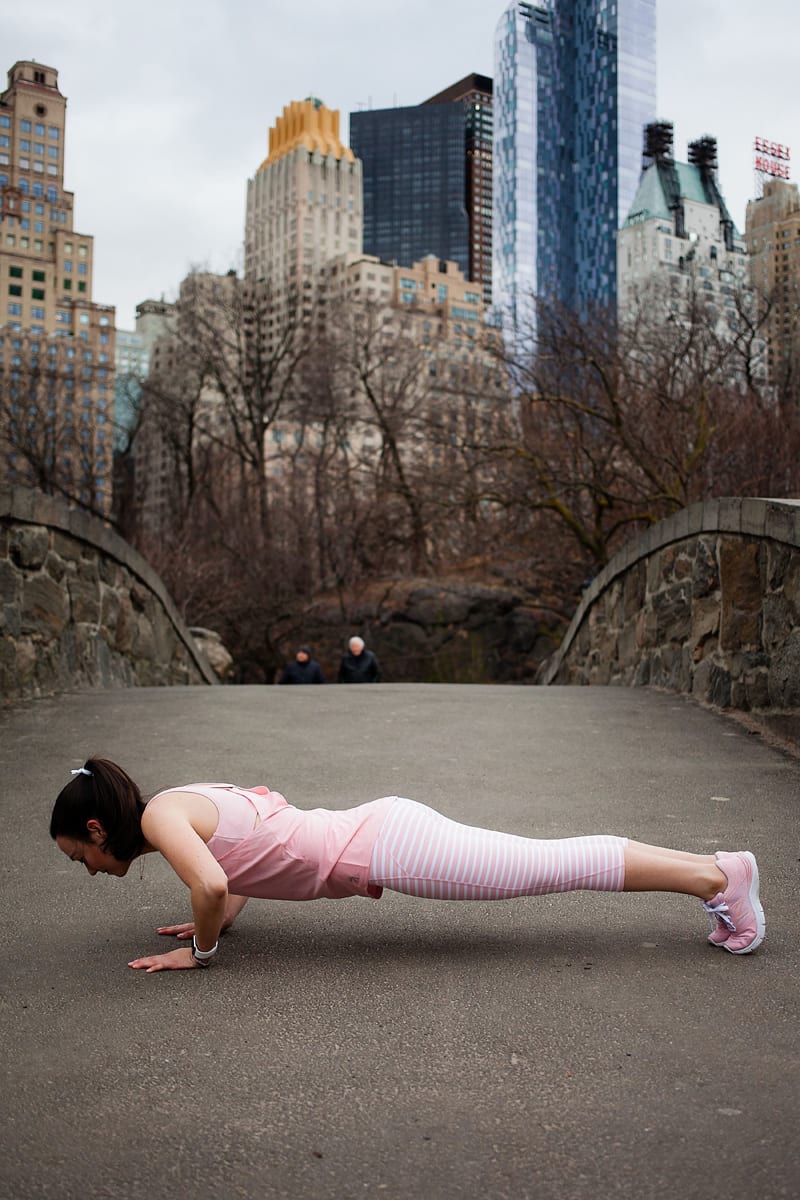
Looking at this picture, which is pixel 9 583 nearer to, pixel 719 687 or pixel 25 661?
pixel 25 661

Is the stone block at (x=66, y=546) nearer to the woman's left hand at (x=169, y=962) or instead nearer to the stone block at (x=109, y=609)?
the stone block at (x=109, y=609)

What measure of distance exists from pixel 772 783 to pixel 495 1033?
2874 millimetres

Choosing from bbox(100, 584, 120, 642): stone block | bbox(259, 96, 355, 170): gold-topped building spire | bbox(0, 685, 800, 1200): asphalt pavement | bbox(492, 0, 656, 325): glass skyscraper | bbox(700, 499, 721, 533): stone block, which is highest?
bbox(259, 96, 355, 170): gold-topped building spire

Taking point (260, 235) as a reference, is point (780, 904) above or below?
below

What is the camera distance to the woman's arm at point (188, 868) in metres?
2.75

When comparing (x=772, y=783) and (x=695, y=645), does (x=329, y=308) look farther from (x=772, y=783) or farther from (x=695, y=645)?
(x=772, y=783)

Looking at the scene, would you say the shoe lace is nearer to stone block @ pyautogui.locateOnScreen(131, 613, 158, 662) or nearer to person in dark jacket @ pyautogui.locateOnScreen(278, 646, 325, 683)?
stone block @ pyautogui.locateOnScreen(131, 613, 158, 662)

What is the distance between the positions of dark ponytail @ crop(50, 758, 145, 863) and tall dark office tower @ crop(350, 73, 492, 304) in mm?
173782

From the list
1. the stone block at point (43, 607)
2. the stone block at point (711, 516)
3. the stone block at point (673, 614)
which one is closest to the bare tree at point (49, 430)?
the stone block at point (43, 607)

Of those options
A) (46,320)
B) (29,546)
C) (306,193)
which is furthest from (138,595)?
(306,193)

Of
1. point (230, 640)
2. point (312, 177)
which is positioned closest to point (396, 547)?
point (230, 640)


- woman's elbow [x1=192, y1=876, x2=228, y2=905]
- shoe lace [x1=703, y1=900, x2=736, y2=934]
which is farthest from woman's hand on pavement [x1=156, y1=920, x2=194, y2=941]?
shoe lace [x1=703, y1=900, x2=736, y2=934]

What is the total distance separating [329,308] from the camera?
1400 inches

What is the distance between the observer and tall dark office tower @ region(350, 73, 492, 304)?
568ft
